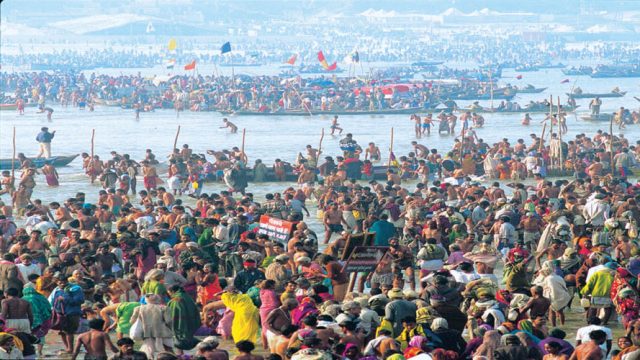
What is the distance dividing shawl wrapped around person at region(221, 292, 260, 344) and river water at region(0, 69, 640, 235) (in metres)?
21.2

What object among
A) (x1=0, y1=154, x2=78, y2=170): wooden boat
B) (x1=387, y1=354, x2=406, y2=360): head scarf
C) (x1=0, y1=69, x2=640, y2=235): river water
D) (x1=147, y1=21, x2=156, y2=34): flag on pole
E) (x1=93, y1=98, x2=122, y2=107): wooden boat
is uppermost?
(x1=387, y1=354, x2=406, y2=360): head scarf

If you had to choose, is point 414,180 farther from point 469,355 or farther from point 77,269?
point 469,355

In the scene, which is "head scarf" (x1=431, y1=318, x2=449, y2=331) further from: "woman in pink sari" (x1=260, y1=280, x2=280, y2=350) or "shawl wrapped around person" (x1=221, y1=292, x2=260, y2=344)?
"shawl wrapped around person" (x1=221, y1=292, x2=260, y2=344)

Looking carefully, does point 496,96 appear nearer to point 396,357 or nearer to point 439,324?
point 439,324

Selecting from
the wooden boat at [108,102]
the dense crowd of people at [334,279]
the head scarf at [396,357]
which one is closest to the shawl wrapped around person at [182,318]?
the dense crowd of people at [334,279]

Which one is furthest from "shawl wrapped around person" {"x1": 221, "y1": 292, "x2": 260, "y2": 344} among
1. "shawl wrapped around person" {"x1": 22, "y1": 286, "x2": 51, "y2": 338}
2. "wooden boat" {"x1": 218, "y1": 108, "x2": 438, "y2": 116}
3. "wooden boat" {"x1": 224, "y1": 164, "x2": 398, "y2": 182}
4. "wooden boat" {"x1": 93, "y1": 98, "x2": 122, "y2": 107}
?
"wooden boat" {"x1": 93, "y1": 98, "x2": 122, "y2": 107}

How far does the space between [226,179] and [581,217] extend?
32.1 feet

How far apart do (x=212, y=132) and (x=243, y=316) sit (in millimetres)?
39859

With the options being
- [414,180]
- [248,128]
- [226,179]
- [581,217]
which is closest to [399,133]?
[248,128]

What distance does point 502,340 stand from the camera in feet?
42.4

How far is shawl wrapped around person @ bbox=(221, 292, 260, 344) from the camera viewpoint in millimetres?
15078

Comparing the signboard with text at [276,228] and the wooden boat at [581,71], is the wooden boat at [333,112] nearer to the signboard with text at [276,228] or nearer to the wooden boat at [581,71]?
the signboard with text at [276,228]

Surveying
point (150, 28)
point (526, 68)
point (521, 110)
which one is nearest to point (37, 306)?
point (521, 110)

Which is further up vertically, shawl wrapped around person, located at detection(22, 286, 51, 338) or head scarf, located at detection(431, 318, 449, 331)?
head scarf, located at detection(431, 318, 449, 331)
